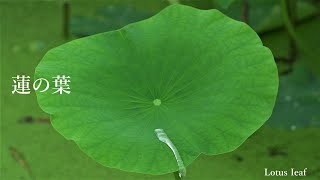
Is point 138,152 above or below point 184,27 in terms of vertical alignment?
below

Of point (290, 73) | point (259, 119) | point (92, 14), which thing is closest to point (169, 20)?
point (259, 119)

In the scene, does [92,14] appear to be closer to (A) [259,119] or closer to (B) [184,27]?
(B) [184,27]

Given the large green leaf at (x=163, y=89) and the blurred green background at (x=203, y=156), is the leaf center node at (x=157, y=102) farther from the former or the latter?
the blurred green background at (x=203, y=156)

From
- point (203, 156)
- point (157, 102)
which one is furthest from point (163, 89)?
point (203, 156)

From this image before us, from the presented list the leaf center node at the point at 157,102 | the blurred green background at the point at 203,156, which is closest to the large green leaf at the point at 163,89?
the leaf center node at the point at 157,102

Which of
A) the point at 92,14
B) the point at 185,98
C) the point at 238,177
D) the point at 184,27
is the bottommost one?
the point at 238,177

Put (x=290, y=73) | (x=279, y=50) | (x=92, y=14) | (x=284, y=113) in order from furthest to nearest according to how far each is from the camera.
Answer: (x=92, y=14), (x=279, y=50), (x=290, y=73), (x=284, y=113)
